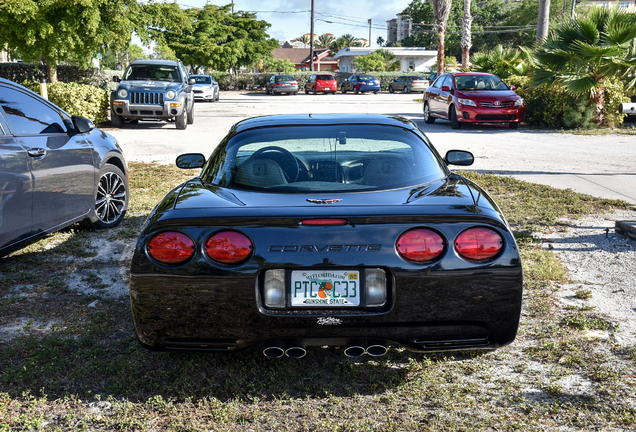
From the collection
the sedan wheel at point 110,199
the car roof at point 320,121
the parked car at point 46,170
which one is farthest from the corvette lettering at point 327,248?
the sedan wheel at point 110,199

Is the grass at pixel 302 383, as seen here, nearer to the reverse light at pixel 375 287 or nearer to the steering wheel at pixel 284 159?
the reverse light at pixel 375 287

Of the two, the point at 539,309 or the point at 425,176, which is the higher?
the point at 425,176

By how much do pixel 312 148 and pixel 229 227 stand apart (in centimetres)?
134

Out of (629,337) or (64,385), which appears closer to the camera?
(64,385)

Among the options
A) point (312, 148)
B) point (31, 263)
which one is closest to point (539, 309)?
point (312, 148)

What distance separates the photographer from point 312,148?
3.98 meters

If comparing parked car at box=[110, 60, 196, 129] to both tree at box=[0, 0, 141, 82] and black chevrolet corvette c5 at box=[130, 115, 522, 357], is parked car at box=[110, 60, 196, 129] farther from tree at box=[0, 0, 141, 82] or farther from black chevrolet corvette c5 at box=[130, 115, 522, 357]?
black chevrolet corvette c5 at box=[130, 115, 522, 357]

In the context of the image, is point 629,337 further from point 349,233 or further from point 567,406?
point 349,233

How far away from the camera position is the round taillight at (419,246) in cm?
279

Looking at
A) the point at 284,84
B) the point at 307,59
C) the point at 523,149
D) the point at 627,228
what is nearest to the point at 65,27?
the point at 523,149

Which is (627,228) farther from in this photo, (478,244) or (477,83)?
(477,83)

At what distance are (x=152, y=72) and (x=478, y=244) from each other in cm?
1678

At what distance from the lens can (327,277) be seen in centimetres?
278

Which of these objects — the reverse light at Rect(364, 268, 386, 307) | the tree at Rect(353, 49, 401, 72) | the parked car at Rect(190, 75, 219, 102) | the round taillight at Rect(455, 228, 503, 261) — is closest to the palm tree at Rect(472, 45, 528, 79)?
the parked car at Rect(190, 75, 219, 102)
